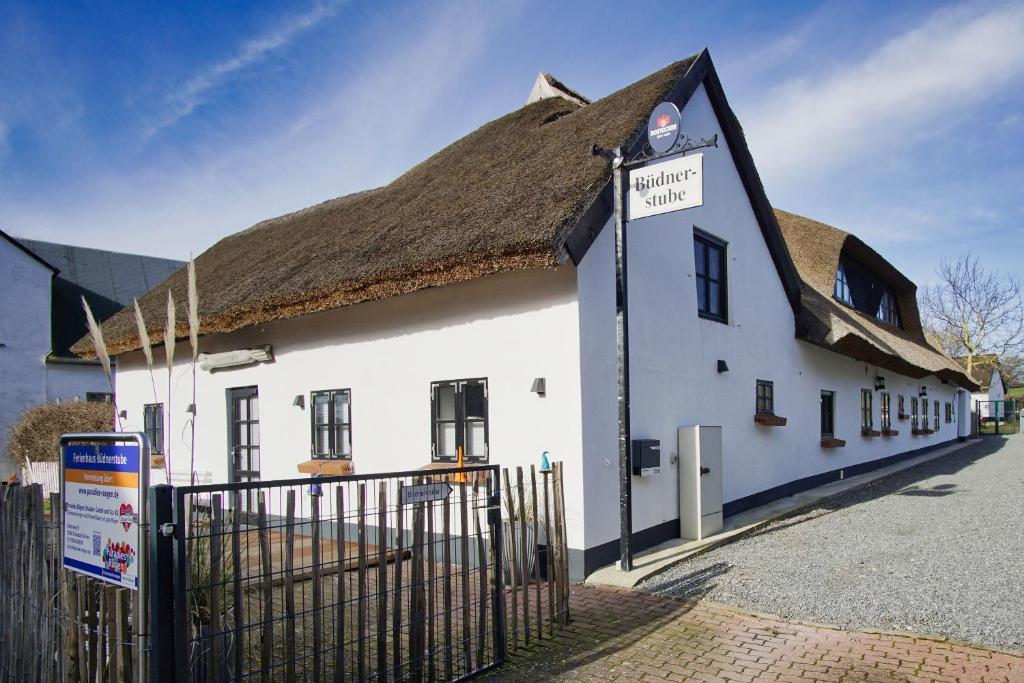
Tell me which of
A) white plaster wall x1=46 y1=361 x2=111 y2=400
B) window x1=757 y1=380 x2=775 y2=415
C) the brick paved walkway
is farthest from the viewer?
white plaster wall x1=46 y1=361 x2=111 y2=400

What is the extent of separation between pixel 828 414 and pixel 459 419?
29.6 ft

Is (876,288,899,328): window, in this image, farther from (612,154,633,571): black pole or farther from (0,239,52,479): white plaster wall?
(0,239,52,479): white plaster wall

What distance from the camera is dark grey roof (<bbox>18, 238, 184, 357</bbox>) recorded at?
19.4 metres

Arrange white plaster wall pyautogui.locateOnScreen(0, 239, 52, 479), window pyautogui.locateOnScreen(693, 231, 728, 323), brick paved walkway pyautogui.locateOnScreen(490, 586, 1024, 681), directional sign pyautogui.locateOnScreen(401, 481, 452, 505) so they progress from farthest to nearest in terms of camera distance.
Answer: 1. white plaster wall pyautogui.locateOnScreen(0, 239, 52, 479)
2. window pyautogui.locateOnScreen(693, 231, 728, 323)
3. brick paved walkway pyautogui.locateOnScreen(490, 586, 1024, 681)
4. directional sign pyautogui.locateOnScreen(401, 481, 452, 505)

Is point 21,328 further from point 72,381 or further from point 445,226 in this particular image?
point 445,226

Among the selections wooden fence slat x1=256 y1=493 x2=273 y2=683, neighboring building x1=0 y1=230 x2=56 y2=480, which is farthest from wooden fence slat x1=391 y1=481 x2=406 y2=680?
neighboring building x1=0 y1=230 x2=56 y2=480

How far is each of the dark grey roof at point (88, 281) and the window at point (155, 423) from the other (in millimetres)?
8223

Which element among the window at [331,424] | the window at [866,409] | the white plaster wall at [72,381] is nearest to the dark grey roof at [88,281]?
the white plaster wall at [72,381]

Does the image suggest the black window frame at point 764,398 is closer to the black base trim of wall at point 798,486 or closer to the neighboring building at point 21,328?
the black base trim of wall at point 798,486

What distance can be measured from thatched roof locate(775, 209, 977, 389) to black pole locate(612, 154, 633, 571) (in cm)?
658

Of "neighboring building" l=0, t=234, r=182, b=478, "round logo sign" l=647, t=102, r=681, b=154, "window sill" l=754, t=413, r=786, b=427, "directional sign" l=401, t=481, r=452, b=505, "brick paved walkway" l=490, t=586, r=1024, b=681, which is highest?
"round logo sign" l=647, t=102, r=681, b=154

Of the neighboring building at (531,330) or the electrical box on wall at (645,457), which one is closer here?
the neighboring building at (531,330)

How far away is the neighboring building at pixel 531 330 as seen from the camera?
6.82 meters

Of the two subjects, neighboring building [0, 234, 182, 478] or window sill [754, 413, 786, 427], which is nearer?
window sill [754, 413, 786, 427]
